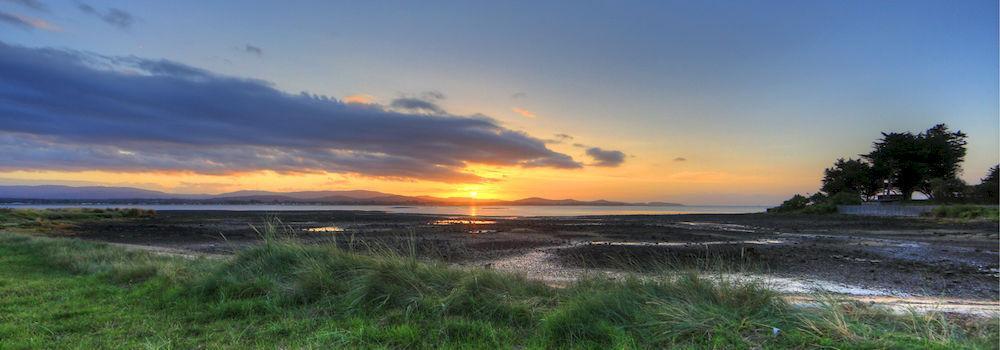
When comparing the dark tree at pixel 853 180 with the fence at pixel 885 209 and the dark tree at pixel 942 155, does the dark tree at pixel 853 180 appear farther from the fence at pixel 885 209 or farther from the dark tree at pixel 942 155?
the fence at pixel 885 209

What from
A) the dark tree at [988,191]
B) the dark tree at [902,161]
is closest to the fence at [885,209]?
the dark tree at [988,191]

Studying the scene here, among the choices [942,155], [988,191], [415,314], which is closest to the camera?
[415,314]

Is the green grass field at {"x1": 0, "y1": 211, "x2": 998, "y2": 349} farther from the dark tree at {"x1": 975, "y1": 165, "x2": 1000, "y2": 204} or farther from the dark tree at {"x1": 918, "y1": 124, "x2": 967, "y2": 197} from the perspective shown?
the dark tree at {"x1": 918, "y1": 124, "x2": 967, "y2": 197}

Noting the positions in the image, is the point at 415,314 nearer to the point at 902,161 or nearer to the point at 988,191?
the point at 988,191

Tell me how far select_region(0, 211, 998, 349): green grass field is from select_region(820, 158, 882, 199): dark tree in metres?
76.3

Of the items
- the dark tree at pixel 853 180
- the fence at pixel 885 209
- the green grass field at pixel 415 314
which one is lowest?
the green grass field at pixel 415 314

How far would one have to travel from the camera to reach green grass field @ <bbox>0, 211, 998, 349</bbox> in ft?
14.8

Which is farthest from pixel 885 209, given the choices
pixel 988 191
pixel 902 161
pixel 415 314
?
pixel 415 314

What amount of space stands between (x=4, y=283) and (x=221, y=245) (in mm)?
13672

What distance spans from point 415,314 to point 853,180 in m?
81.2

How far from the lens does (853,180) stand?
219 feet

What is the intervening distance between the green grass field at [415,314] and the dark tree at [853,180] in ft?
250

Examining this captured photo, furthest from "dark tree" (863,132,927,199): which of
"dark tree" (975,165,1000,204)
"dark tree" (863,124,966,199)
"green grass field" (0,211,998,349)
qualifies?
"green grass field" (0,211,998,349)

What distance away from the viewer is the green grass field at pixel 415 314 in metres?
4.51
